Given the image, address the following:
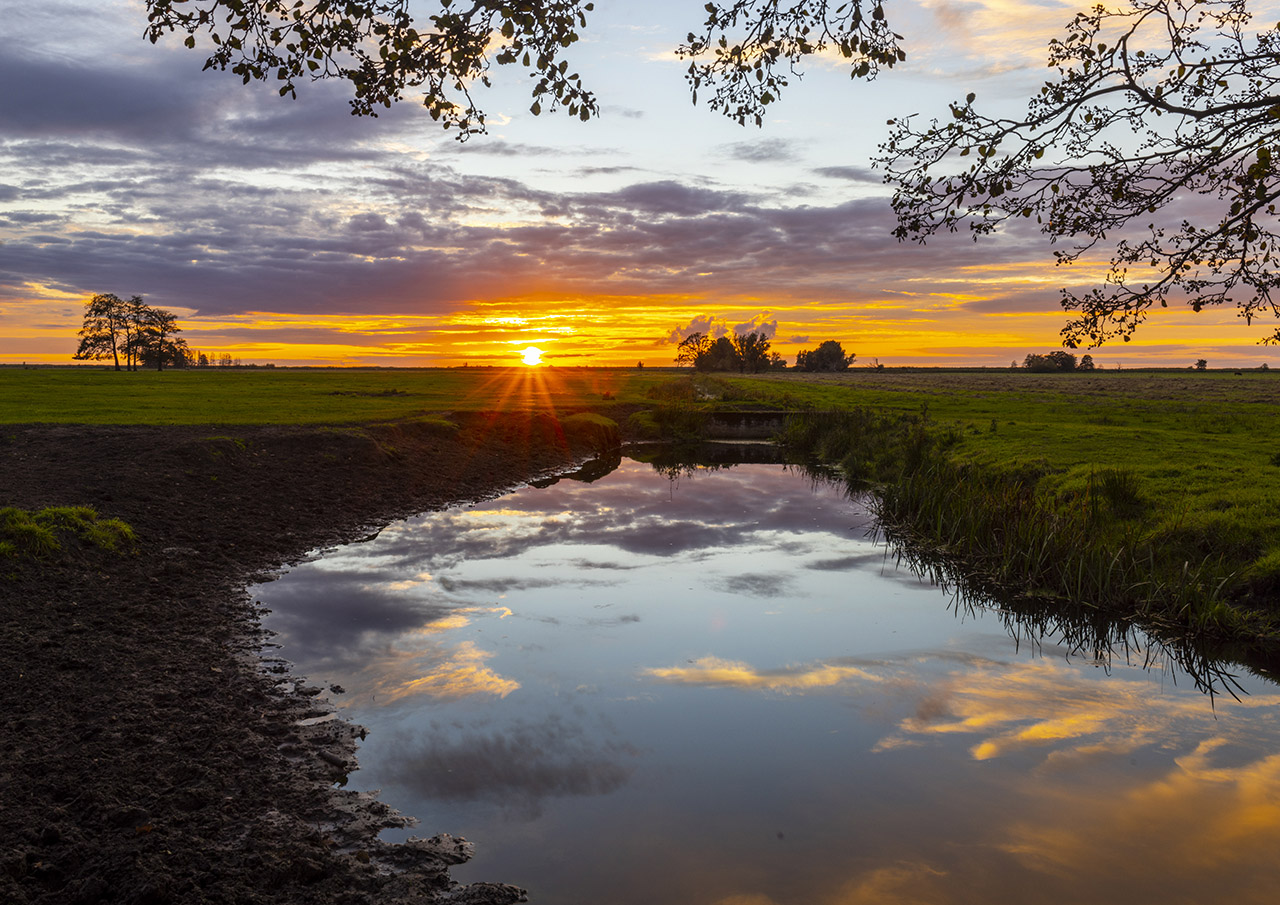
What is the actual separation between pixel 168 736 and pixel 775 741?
611 centimetres

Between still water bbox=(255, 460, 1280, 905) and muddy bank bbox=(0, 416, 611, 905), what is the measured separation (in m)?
0.64

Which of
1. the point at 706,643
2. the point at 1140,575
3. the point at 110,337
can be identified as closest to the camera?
the point at 706,643

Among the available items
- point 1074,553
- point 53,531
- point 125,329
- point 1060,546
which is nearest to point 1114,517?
point 1060,546

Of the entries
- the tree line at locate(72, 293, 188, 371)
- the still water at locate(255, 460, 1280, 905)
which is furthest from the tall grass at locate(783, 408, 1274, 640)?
the tree line at locate(72, 293, 188, 371)

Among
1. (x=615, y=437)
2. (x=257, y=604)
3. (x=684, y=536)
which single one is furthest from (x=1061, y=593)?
(x=615, y=437)

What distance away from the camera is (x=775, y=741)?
859cm

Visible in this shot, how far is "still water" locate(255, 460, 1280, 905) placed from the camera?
20.9 ft

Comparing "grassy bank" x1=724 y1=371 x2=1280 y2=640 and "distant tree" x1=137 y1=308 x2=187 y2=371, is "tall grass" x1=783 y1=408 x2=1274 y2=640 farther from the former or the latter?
"distant tree" x1=137 y1=308 x2=187 y2=371

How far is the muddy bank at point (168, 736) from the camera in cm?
550

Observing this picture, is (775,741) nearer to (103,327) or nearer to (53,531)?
(53,531)

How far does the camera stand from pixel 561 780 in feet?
25.1

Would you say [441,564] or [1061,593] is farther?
[441,564]

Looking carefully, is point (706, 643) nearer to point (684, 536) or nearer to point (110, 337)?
point (684, 536)

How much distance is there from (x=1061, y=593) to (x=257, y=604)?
14.2m
